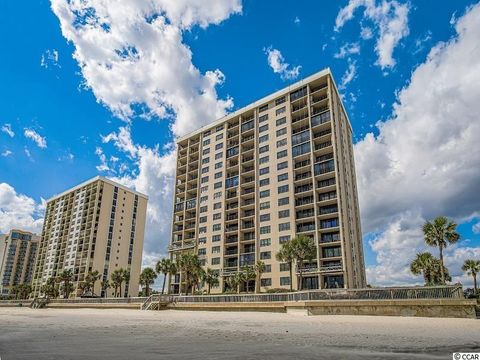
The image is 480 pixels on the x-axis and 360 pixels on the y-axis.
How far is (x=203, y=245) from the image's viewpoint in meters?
88.9

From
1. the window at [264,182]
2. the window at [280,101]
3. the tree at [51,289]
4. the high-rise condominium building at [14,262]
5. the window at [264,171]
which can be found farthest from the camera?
the high-rise condominium building at [14,262]

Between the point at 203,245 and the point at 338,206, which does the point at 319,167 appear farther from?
the point at 203,245

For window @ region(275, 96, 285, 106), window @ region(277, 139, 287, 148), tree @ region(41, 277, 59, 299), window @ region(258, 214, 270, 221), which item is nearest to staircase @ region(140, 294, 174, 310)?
window @ region(258, 214, 270, 221)

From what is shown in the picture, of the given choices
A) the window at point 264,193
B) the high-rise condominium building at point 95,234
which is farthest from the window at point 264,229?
the high-rise condominium building at point 95,234

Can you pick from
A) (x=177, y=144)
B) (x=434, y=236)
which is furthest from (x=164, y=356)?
(x=177, y=144)

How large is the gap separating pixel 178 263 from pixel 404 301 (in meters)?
50.0

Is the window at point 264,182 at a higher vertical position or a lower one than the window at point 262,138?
lower

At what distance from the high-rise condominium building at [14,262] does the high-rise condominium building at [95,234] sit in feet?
189

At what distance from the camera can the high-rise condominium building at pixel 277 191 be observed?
70000 mm

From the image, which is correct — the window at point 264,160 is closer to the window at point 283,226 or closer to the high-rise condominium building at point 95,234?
the window at point 283,226

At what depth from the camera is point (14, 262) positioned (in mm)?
192000

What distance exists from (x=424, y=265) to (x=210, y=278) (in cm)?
4384

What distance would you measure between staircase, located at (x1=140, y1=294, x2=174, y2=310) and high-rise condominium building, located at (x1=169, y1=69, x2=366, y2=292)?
90.3 ft

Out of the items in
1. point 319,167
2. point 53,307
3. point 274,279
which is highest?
point 319,167
